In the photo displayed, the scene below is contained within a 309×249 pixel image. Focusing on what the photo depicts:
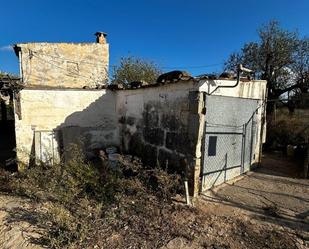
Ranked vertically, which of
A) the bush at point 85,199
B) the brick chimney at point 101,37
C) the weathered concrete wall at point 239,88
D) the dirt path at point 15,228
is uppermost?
the brick chimney at point 101,37

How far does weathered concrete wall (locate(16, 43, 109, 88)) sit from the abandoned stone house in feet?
13.7

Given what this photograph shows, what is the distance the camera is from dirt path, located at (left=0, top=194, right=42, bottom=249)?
4035mm

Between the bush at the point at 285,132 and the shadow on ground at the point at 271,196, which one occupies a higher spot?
the bush at the point at 285,132

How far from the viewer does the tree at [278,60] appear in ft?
47.2

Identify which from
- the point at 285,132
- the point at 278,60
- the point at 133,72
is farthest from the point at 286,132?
the point at 133,72

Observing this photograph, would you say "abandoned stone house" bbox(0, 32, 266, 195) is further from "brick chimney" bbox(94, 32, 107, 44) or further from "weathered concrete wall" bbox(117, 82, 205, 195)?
"brick chimney" bbox(94, 32, 107, 44)

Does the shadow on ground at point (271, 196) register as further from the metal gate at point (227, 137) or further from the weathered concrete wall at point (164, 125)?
the weathered concrete wall at point (164, 125)

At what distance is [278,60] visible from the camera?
47.4ft

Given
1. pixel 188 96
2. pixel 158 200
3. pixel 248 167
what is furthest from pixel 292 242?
pixel 248 167

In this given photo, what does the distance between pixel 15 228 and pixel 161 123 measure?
4.23 metres

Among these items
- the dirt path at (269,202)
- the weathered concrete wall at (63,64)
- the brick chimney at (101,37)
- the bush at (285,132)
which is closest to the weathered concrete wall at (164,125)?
the dirt path at (269,202)

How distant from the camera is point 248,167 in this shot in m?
8.05

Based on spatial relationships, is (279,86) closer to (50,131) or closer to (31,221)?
(50,131)

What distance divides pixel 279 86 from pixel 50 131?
1359cm
